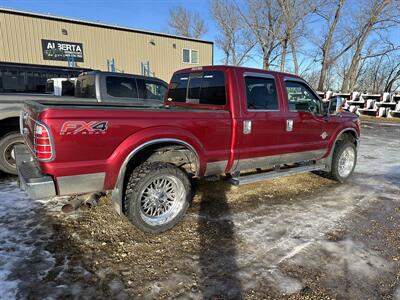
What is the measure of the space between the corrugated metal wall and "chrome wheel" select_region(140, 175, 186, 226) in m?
16.5

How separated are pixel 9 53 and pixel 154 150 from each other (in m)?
16.6

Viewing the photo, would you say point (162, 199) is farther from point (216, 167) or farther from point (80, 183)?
point (80, 183)

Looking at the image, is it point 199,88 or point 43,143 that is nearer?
point 43,143

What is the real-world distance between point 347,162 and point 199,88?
11.1 feet

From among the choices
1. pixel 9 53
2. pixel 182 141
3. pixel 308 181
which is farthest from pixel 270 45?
pixel 182 141

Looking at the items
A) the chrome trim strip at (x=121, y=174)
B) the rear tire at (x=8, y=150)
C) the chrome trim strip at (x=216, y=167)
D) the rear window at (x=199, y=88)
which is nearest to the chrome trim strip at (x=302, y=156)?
the chrome trim strip at (x=216, y=167)

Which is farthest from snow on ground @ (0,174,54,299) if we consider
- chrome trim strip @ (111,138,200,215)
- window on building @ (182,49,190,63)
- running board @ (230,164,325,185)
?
window on building @ (182,49,190,63)

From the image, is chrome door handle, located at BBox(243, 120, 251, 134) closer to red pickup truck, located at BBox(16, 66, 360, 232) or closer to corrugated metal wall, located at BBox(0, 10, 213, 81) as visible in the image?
red pickup truck, located at BBox(16, 66, 360, 232)

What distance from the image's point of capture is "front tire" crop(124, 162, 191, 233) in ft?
11.2

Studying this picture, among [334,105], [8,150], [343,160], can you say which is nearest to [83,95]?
[8,150]

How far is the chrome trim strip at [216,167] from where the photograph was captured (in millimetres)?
3977

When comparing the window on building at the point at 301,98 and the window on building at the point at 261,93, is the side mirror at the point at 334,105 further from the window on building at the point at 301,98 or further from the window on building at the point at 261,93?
the window on building at the point at 261,93

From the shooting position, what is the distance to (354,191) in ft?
17.5

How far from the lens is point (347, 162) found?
5969 millimetres
